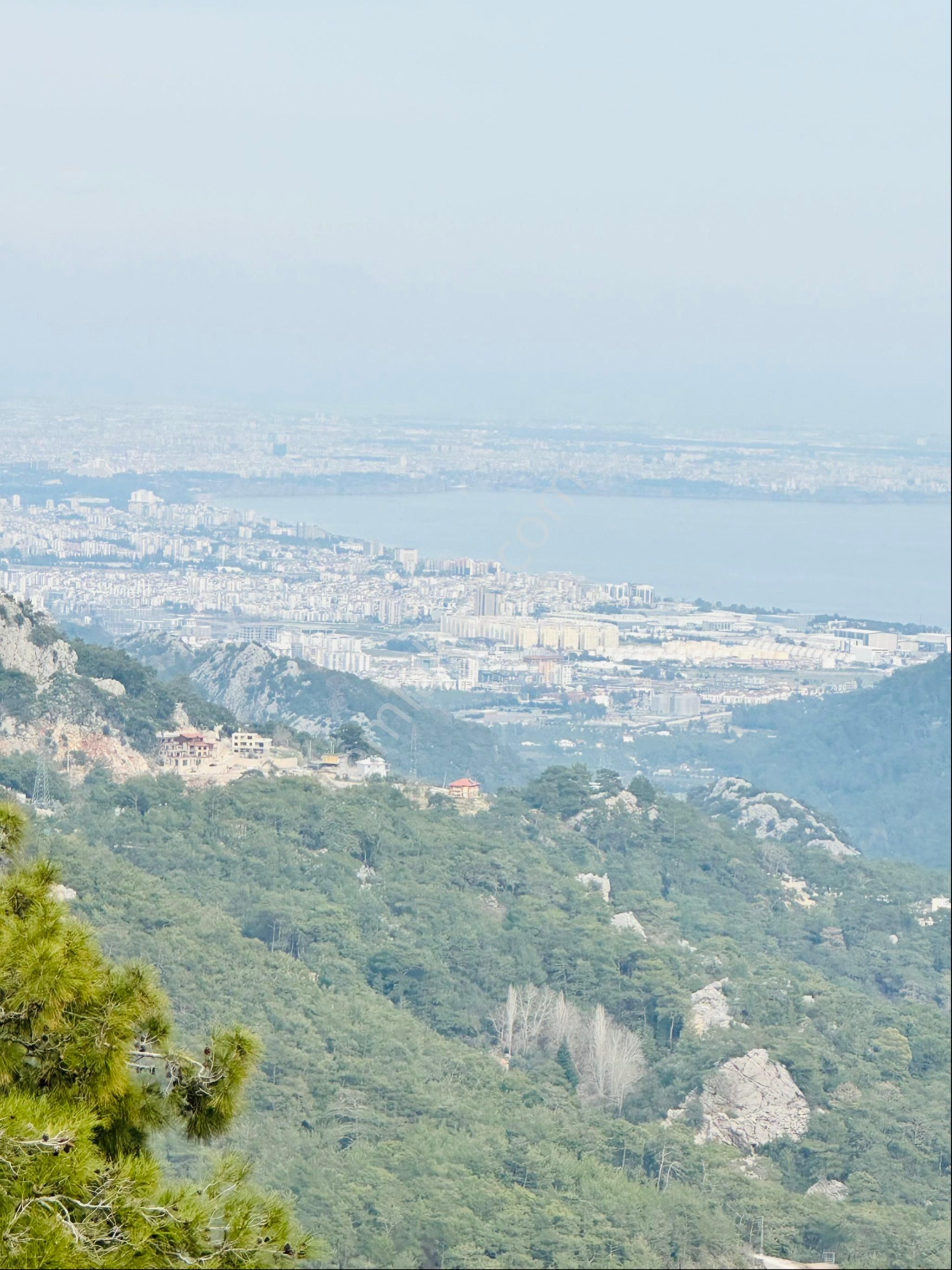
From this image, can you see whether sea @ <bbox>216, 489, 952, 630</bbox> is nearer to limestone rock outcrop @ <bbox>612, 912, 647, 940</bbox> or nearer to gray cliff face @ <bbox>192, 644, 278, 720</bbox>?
gray cliff face @ <bbox>192, 644, 278, 720</bbox>

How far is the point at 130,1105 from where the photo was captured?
383cm

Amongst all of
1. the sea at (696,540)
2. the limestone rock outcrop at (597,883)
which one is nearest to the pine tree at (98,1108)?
the limestone rock outcrop at (597,883)

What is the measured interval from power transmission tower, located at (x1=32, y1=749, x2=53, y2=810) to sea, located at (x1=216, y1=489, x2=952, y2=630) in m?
9.13

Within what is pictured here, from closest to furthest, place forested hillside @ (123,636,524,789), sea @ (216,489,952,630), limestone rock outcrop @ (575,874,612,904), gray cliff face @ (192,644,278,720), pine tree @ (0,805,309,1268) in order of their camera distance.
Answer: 1. pine tree @ (0,805,309,1268)
2. limestone rock outcrop @ (575,874,612,904)
3. forested hillside @ (123,636,524,789)
4. gray cliff face @ (192,644,278,720)
5. sea @ (216,489,952,630)

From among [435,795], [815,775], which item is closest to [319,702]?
[435,795]

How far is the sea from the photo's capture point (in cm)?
3145

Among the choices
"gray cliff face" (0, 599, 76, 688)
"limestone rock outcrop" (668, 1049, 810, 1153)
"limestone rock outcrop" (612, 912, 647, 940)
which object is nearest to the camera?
"limestone rock outcrop" (668, 1049, 810, 1153)

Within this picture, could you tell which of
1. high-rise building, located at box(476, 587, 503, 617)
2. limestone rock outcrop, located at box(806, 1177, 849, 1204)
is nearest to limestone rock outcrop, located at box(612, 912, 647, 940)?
limestone rock outcrop, located at box(806, 1177, 849, 1204)

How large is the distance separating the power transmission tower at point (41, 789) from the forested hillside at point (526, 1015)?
0.27m

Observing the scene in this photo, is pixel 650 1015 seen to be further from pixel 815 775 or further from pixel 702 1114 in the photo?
pixel 815 775

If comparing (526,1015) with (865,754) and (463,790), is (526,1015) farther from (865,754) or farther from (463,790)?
(865,754)

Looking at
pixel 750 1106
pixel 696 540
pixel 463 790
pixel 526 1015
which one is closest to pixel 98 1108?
pixel 750 1106

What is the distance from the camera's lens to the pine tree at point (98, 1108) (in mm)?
3148

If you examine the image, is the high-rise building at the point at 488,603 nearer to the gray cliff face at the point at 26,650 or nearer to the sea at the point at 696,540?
the sea at the point at 696,540
